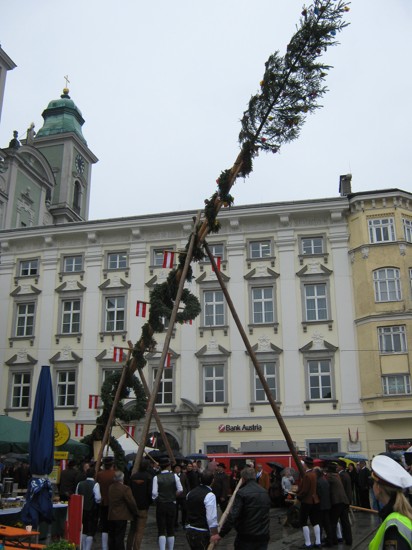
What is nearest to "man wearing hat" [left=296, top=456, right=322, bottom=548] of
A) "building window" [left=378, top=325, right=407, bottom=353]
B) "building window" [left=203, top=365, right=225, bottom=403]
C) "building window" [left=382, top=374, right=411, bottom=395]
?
"building window" [left=382, top=374, right=411, bottom=395]

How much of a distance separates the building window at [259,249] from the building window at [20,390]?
1398cm

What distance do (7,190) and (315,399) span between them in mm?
24975

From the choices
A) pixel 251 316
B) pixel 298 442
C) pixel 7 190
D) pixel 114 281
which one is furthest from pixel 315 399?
pixel 7 190

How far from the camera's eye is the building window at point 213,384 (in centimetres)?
2991

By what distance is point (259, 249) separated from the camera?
32.0 m

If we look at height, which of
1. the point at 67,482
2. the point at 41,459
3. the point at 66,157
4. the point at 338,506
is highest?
the point at 66,157

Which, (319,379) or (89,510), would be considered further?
(319,379)

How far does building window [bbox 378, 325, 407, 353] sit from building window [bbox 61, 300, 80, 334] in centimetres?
1614

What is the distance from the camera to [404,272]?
2917 cm

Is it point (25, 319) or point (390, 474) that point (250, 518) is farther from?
point (25, 319)

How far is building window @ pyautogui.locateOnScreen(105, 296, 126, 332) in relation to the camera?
106ft

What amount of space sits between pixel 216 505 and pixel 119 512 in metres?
1.62

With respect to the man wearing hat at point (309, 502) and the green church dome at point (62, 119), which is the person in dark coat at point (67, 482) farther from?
the green church dome at point (62, 119)

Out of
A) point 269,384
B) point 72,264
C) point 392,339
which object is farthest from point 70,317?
point 392,339
